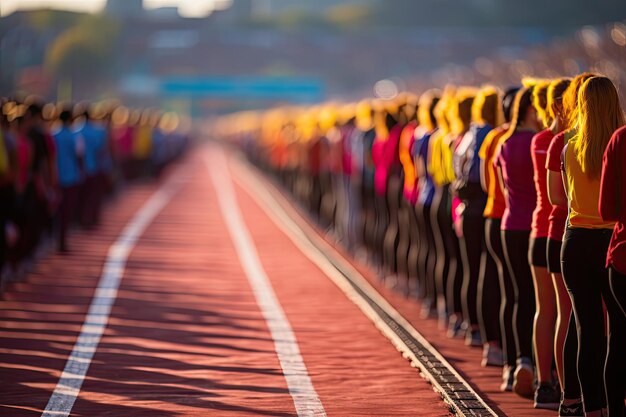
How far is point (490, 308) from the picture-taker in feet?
41.9

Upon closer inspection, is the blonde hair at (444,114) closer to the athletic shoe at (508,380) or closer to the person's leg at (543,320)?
the athletic shoe at (508,380)

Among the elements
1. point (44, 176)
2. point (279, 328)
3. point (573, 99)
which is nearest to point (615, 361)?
point (573, 99)

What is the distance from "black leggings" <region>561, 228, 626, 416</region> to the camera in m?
8.77

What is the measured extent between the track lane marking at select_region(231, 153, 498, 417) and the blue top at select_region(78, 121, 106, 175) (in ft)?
11.3

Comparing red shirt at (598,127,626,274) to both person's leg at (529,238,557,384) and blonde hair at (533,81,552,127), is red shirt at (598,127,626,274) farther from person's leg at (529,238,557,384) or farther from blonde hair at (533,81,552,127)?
blonde hair at (533,81,552,127)

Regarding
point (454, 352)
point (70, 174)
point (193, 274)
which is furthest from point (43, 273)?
point (454, 352)

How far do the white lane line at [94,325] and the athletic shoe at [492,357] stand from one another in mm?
3013

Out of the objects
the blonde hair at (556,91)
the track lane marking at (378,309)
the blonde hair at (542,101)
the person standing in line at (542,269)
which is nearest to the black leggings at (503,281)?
the track lane marking at (378,309)

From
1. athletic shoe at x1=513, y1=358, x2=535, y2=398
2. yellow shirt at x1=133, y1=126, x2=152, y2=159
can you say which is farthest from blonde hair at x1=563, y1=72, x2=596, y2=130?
yellow shirt at x1=133, y1=126, x2=152, y2=159

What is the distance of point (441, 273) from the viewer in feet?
50.2

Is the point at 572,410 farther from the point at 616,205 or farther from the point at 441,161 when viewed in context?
the point at 441,161

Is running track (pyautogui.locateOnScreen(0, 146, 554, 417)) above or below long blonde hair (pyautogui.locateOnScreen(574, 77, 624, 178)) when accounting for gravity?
below

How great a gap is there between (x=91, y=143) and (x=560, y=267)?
16009 mm

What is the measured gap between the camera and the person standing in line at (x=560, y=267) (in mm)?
9594
